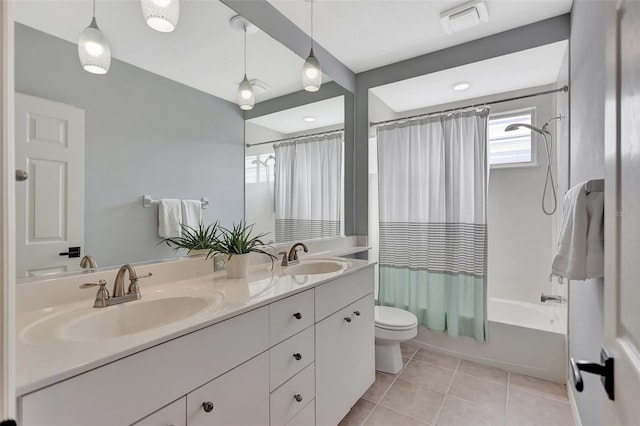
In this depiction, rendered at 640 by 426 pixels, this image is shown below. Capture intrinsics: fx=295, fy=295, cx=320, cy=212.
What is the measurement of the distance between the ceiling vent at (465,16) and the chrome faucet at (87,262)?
2.28m

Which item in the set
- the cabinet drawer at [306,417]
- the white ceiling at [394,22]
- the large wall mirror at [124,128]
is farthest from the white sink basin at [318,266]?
the white ceiling at [394,22]

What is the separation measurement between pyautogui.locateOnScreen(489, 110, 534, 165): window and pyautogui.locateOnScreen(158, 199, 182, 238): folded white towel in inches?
110

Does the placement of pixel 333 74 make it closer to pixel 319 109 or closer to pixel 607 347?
pixel 319 109

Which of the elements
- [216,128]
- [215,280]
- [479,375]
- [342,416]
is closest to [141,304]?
[215,280]

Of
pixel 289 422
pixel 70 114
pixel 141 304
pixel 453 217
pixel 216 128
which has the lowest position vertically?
pixel 289 422

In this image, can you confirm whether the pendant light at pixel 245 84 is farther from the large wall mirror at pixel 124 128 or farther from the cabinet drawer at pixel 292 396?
the cabinet drawer at pixel 292 396

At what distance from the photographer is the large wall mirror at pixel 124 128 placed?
3.12 ft

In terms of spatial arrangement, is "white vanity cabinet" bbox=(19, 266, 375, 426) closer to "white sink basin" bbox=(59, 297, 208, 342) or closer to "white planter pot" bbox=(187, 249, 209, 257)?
"white sink basin" bbox=(59, 297, 208, 342)

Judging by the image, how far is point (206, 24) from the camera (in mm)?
1505

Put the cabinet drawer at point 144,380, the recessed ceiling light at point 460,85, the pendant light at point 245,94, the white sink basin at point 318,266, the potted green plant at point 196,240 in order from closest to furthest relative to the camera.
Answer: the cabinet drawer at point 144,380 < the potted green plant at point 196,240 < the pendant light at point 245,94 < the white sink basin at point 318,266 < the recessed ceiling light at point 460,85

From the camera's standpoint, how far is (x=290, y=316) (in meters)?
1.23

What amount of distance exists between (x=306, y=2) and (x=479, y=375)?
110 inches

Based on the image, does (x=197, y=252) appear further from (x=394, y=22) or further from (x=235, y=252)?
(x=394, y=22)

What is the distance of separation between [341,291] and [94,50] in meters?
1.49
